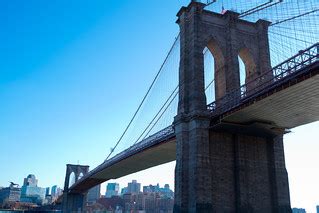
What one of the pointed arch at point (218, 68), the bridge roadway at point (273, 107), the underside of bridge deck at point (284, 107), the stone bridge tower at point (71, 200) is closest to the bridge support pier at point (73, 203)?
the stone bridge tower at point (71, 200)

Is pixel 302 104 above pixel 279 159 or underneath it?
above

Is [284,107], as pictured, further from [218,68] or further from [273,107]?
[218,68]

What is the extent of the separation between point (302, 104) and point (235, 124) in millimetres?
5654

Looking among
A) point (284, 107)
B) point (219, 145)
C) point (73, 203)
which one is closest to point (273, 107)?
point (284, 107)

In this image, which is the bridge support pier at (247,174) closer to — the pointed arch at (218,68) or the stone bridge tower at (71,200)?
the pointed arch at (218,68)

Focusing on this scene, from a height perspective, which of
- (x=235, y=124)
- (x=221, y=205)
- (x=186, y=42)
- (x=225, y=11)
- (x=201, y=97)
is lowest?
(x=221, y=205)

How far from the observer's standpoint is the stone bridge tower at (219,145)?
91.9 ft

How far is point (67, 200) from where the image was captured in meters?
91.0

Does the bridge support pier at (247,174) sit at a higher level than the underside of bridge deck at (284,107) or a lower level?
lower

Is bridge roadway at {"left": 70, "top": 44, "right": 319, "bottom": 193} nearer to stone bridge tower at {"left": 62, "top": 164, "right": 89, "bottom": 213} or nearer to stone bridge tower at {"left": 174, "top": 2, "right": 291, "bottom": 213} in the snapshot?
stone bridge tower at {"left": 174, "top": 2, "right": 291, "bottom": 213}

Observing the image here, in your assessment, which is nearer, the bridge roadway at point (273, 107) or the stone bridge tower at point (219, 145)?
the bridge roadway at point (273, 107)

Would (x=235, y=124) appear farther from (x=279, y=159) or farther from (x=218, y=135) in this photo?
(x=279, y=159)

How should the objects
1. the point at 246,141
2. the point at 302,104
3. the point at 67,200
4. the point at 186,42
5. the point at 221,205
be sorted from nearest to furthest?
1. the point at 302,104
2. the point at 221,205
3. the point at 246,141
4. the point at 186,42
5. the point at 67,200

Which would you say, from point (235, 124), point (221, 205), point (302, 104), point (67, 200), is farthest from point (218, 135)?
point (67, 200)
